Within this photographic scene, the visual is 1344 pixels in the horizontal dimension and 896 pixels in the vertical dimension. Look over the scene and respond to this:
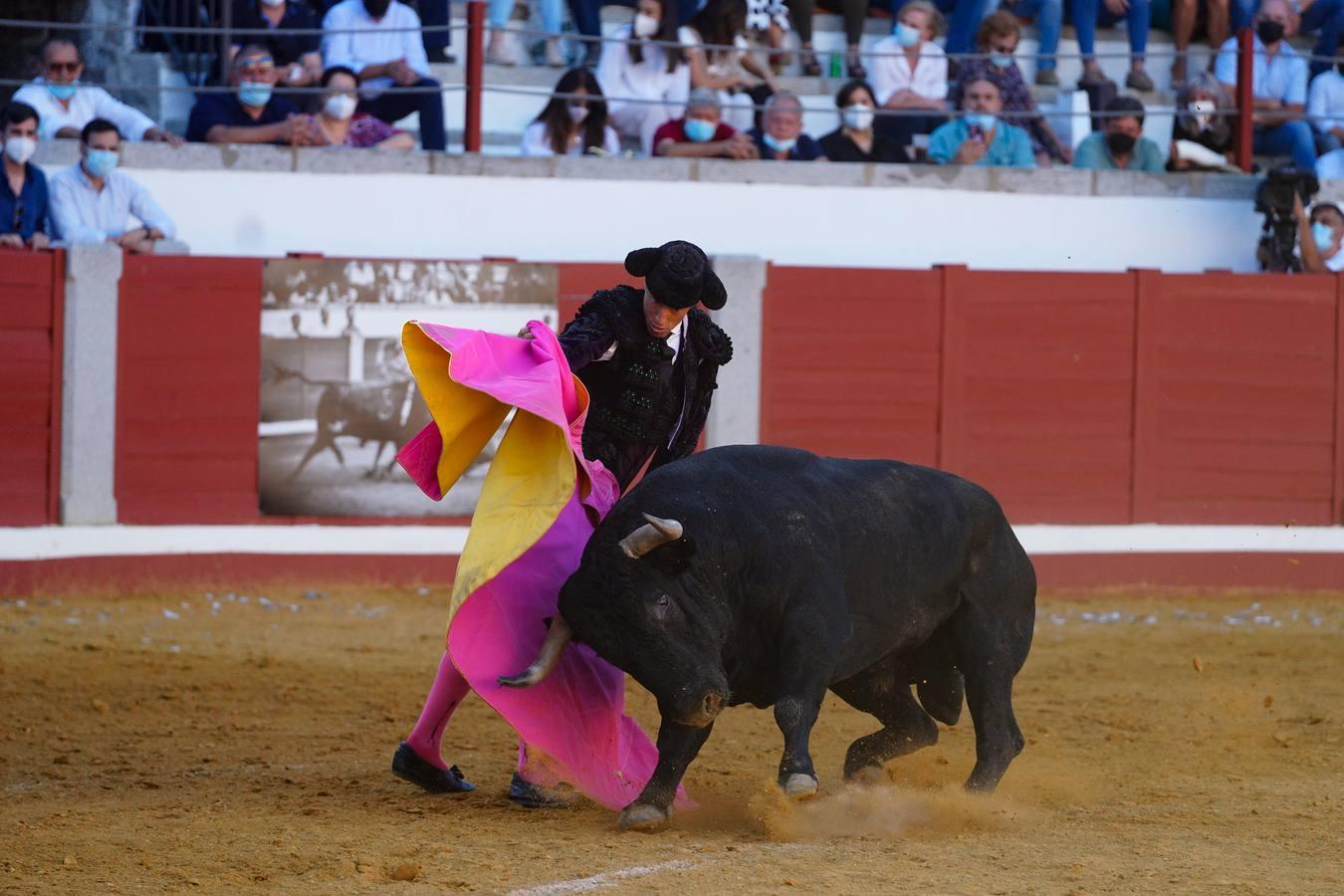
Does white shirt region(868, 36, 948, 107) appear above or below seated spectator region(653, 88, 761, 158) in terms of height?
above

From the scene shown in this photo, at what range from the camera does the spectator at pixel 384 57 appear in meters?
9.42

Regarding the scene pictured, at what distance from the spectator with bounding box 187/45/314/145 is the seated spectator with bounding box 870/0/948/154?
3.16 meters

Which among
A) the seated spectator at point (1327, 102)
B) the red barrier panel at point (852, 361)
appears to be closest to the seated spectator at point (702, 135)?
the red barrier panel at point (852, 361)

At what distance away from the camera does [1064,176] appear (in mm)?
9828

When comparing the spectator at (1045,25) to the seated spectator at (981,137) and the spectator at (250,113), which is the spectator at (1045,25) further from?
the spectator at (250,113)

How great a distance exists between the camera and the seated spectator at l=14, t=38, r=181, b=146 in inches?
349

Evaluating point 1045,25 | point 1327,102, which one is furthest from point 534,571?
point 1327,102

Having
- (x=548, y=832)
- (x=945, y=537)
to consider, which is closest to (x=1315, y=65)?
(x=945, y=537)

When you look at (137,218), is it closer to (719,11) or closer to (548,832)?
(719,11)

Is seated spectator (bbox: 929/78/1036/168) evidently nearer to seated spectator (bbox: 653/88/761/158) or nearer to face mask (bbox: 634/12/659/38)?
seated spectator (bbox: 653/88/761/158)

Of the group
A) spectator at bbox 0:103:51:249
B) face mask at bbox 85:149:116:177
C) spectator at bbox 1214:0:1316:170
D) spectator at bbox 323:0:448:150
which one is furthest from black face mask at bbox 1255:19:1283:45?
spectator at bbox 0:103:51:249

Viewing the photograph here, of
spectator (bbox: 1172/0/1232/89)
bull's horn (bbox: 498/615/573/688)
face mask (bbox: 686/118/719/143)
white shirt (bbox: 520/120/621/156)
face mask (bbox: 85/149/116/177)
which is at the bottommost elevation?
bull's horn (bbox: 498/615/573/688)

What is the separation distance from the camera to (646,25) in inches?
390

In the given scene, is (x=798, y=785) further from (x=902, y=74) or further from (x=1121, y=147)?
(x=902, y=74)
